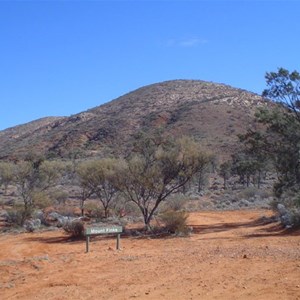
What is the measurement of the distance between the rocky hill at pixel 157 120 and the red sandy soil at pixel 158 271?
5862 cm

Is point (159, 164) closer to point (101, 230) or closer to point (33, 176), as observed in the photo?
point (101, 230)

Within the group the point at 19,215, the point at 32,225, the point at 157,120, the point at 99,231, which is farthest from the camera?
the point at 157,120

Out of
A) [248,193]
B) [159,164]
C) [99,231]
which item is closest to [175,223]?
[159,164]

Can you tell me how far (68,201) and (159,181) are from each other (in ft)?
75.4

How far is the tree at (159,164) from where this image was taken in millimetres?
25847

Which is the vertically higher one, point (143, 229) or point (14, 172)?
point (14, 172)

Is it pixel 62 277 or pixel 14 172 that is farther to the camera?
pixel 14 172

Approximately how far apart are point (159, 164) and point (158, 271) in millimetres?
14332

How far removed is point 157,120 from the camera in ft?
308

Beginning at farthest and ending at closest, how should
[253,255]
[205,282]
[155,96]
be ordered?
1. [155,96]
2. [253,255]
3. [205,282]

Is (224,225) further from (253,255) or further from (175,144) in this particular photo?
(253,255)

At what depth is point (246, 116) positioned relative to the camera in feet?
306

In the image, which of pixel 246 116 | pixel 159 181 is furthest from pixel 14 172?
pixel 246 116

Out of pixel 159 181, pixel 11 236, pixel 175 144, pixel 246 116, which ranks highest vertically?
pixel 246 116
